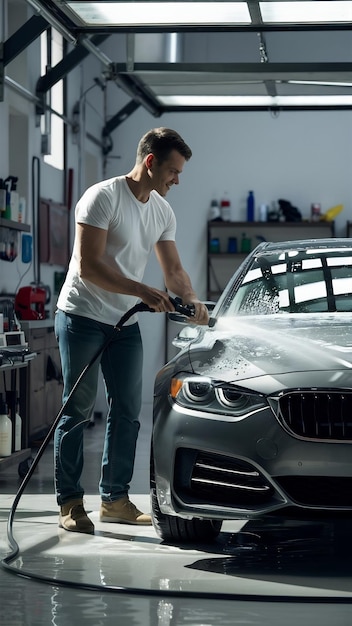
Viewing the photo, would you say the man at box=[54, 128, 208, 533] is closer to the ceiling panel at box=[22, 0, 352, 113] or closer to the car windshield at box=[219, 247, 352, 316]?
the car windshield at box=[219, 247, 352, 316]

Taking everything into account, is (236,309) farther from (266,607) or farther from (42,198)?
(42,198)

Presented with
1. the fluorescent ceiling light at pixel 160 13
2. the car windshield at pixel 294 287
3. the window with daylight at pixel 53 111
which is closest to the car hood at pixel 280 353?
the car windshield at pixel 294 287

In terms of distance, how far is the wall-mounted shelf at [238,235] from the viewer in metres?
11.4

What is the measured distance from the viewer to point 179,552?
3783 mm

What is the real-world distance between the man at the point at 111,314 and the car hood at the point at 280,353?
1.02ft

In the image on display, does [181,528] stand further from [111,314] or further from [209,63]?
[209,63]

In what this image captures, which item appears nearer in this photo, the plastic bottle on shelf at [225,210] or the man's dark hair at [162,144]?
the man's dark hair at [162,144]

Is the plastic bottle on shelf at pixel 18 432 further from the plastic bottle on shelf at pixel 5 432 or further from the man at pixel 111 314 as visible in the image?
the man at pixel 111 314

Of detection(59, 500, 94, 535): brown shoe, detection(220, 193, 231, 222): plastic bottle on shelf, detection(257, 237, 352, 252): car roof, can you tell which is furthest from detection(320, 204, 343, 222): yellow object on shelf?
detection(59, 500, 94, 535): brown shoe

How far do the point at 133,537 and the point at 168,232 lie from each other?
49.3 inches

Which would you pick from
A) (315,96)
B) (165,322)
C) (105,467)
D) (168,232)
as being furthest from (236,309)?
(165,322)

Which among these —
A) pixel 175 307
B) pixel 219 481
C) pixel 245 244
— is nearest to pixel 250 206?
pixel 245 244

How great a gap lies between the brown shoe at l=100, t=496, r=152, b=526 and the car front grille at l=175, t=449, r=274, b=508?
92 cm

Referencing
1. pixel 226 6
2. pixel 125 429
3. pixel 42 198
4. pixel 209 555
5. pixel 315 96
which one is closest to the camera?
pixel 209 555
